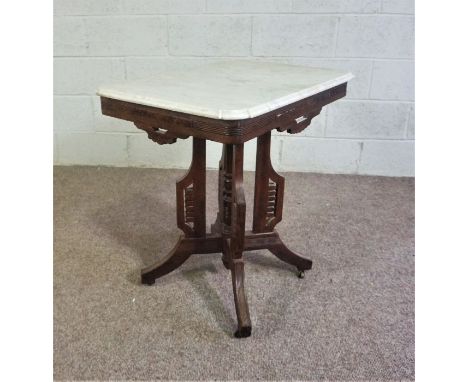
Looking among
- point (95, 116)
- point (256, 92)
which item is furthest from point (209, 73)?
point (95, 116)

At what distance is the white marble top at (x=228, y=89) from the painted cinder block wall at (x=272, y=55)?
30.1 inches

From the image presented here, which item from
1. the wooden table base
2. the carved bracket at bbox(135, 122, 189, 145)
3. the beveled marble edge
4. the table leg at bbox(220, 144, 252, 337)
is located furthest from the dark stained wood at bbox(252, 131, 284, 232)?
the carved bracket at bbox(135, 122, 189, 145)

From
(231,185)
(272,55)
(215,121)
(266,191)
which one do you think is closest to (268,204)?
(266,191)

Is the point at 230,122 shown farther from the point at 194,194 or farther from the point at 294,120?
the point at 194,194

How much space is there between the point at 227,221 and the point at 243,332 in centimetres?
36

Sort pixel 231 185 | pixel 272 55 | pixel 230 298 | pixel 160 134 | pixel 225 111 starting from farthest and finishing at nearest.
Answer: pixel 272 55
pixel 230 298
pixel 231 185
pixel 160 134
pixel 225 111

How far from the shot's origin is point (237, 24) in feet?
7.55

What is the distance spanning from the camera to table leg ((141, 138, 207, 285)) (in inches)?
58.6

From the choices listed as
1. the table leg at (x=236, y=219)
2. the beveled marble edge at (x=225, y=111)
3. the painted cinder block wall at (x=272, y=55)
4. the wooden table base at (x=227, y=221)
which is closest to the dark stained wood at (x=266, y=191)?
the wooden table base at (x=227, y=221)

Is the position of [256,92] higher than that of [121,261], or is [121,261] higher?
[256,92]

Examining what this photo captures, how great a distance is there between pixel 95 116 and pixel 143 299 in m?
1.29

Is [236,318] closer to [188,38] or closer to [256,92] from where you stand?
[256,92]

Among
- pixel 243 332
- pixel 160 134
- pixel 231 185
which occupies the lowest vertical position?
pixel 243 332

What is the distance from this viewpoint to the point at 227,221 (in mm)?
1550
